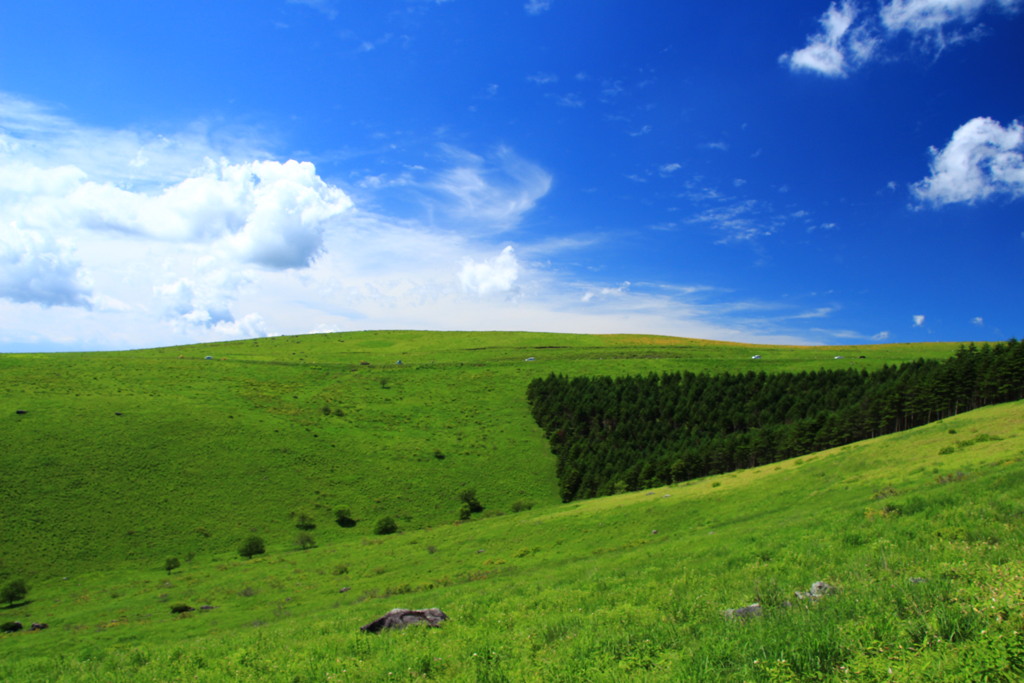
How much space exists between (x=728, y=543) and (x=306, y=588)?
35052 millimetres

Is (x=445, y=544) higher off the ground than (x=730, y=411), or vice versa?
(x=730, y=411)

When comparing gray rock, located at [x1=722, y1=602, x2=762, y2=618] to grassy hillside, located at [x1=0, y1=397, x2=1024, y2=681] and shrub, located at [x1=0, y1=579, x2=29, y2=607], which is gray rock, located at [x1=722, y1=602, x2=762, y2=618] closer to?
grassy hillside, located at [x1=0, y1=397, x2=1024, y2=681]

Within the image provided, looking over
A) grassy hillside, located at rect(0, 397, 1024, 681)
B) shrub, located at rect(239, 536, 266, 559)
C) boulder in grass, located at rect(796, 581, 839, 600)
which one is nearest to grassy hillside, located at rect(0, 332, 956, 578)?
shrub, located at rect(239, 536, 266, 559)

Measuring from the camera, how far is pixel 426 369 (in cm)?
13800

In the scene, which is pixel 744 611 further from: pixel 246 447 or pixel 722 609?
pixel 246 447

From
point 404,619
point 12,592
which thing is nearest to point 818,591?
point 404,619

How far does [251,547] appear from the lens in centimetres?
5603

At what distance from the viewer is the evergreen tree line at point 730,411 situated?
74.5 metres

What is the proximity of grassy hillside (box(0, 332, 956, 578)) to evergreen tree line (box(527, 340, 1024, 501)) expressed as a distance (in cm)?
910

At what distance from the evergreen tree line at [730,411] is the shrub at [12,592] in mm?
66915

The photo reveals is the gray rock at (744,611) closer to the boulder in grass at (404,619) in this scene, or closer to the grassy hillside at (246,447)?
the boulder in grass at (404,619)

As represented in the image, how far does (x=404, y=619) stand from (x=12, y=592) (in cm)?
5500

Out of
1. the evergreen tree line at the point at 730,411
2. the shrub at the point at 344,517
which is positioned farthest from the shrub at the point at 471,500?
the shrub at the point at 344,517

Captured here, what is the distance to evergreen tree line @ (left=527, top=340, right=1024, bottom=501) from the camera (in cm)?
7450
